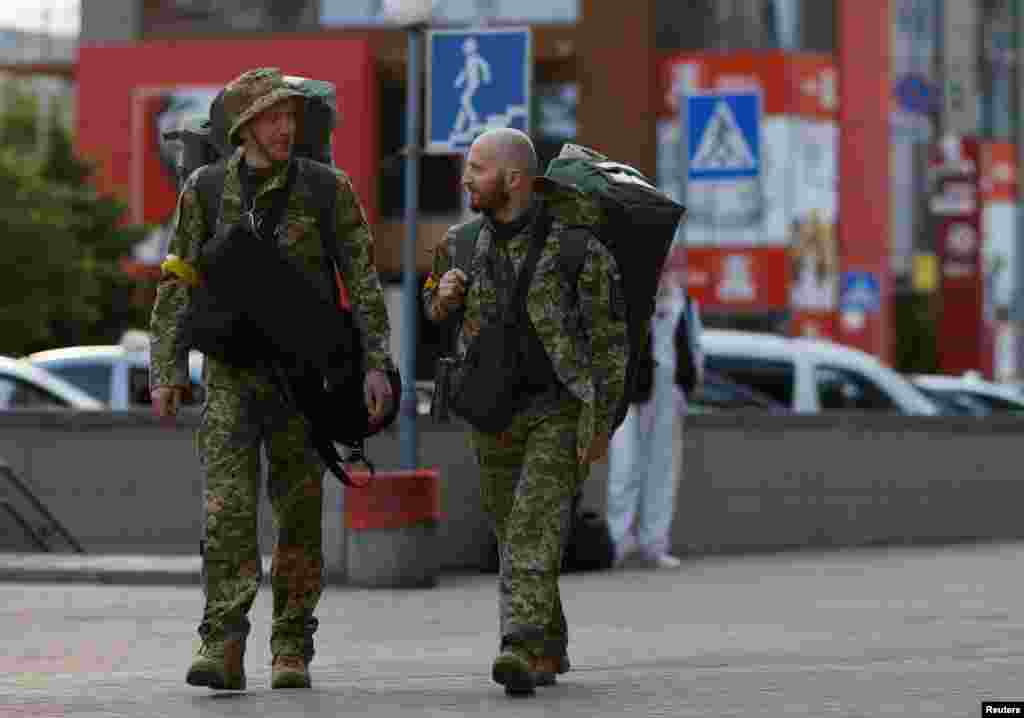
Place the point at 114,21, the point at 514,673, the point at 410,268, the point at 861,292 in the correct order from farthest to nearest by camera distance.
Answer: the point at 114,21, the point at 861,292, the point at 410,268, the point at 514,673

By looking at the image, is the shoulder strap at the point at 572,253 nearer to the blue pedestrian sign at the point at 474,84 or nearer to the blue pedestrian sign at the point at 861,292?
the blue pedestrian sign at the point at 474,84

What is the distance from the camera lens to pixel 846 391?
24.1 metres

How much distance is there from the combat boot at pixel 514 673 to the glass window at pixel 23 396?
11.8 m

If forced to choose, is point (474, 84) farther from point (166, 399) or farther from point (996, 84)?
point (996, 84)

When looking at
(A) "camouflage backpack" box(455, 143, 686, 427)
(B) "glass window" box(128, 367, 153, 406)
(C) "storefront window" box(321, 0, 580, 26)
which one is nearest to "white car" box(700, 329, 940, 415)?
(B) "glass window" box(128, 367, 153, 406)

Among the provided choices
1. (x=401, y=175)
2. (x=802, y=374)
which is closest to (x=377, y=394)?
(x=802, y=374)

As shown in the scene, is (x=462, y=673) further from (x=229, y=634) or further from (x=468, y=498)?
(x=468, y=498)

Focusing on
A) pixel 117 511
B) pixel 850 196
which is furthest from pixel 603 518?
pixel 850 196

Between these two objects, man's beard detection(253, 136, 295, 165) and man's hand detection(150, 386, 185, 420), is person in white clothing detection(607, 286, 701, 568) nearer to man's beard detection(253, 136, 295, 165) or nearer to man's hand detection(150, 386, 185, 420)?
man's beard detection(253, 136, 295, 165)

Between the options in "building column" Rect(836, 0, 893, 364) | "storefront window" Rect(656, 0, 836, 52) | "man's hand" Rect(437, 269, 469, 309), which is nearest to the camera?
"man's hand" Rect(437, 269, 469, 309)

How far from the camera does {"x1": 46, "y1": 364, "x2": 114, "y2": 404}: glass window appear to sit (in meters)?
21.6

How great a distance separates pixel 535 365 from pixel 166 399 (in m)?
1.13

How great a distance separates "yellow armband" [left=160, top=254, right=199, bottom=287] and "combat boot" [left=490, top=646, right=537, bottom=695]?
1452 mm

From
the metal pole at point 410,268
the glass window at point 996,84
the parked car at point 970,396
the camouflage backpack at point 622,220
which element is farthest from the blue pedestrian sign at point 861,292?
the glass window at point 996,84
